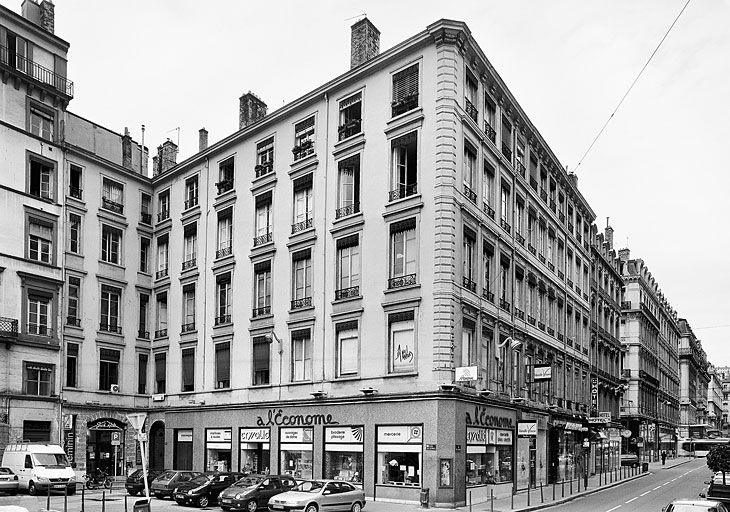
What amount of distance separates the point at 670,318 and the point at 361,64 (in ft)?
338

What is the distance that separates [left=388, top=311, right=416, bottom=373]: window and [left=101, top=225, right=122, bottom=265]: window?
21734mm

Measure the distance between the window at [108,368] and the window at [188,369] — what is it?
14.2 ft

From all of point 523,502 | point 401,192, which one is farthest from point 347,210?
point 523,502

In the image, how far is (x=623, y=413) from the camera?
8862cm

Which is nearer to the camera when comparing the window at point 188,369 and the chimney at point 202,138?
the window at point 188,369

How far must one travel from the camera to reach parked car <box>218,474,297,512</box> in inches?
1173

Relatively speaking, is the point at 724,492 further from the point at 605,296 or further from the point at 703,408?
the point at 703,408

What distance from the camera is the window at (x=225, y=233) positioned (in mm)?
46375

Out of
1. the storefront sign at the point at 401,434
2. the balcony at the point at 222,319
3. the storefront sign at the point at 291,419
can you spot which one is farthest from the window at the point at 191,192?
the storefront sign at the point at 401,434

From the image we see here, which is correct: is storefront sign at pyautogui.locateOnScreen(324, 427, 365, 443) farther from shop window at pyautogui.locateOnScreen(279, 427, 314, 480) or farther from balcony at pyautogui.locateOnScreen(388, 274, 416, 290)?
balcony at pyautogui.locateOnScreen(388, 274, 416, 290)

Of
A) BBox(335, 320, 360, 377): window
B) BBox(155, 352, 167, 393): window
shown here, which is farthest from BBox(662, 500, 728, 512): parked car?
BBox(155, 352, 167, 393): window

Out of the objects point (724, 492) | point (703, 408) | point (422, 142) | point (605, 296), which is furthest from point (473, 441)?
point (703, 408)

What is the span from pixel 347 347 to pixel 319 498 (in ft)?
34.9

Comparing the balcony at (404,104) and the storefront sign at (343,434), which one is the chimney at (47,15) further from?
the storefront sign at (343,434)
